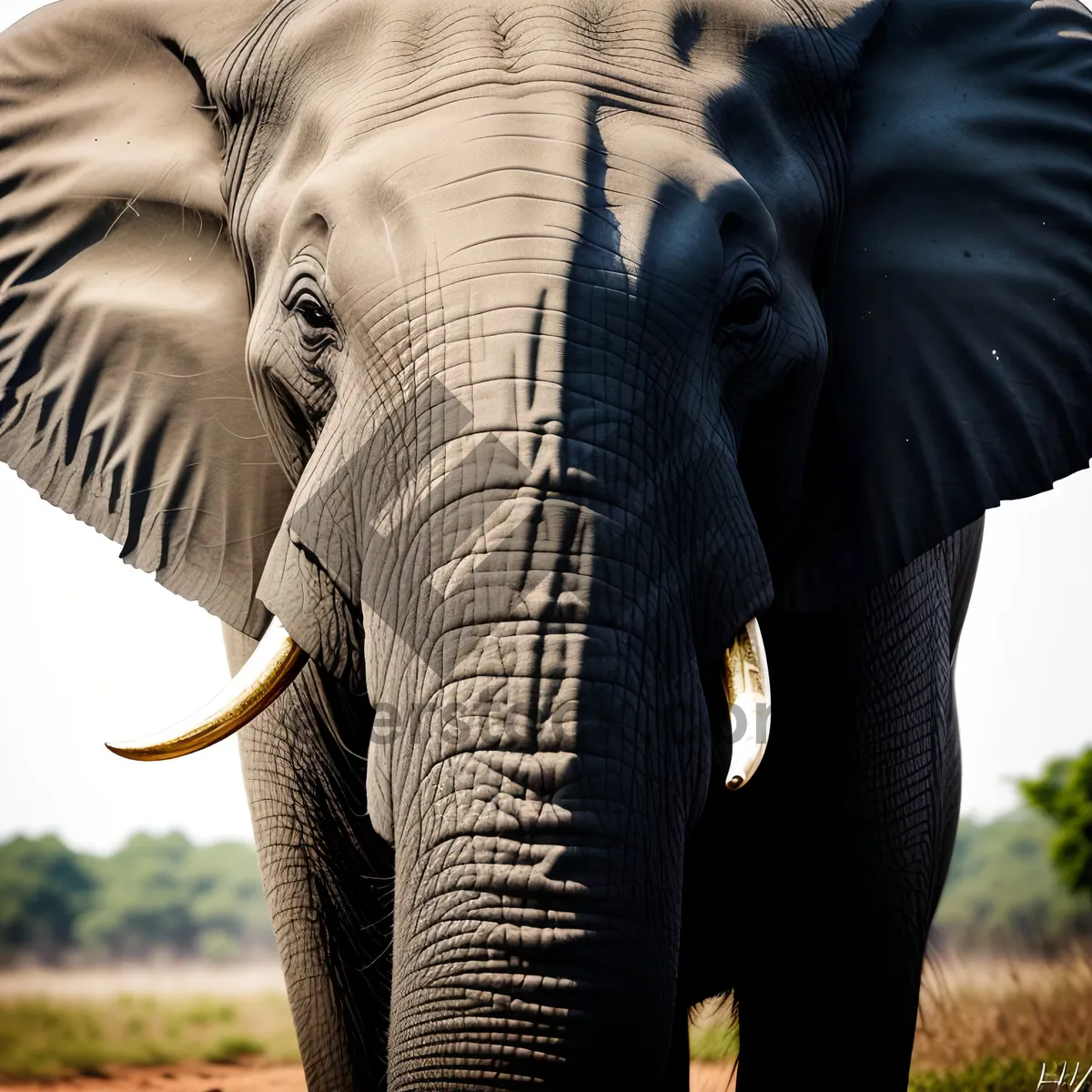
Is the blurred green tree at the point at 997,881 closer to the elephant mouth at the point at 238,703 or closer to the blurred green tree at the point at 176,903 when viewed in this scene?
the blurred green tree at the point at 176,903

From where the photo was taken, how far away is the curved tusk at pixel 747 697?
2809 mm

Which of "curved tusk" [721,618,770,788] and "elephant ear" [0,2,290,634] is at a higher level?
"elephant ear" [0,2,290,634]

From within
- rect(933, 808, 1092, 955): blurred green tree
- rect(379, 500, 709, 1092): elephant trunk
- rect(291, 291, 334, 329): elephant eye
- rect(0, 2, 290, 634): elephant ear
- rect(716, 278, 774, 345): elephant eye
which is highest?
rect(933, 808, 1092, 955): blurred green tree

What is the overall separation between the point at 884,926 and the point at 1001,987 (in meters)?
6.00

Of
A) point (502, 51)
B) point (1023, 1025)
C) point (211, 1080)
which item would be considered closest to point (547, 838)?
point (502, 51)

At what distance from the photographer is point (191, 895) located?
36.8 m

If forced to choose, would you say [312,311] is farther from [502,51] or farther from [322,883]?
[322,883]

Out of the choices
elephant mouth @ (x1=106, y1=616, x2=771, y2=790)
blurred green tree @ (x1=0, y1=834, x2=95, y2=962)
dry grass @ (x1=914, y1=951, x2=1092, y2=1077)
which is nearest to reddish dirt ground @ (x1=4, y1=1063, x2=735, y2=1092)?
dry grass @ (x1=914, y1=951, x2=1092, y2=1077)

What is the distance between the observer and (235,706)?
314 cm

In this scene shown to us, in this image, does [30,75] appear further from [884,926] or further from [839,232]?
[884,926]

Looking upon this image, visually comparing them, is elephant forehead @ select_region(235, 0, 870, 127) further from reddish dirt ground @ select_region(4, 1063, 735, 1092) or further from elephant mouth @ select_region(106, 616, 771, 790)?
reddish dirt ground @ select_region(4, 1063, 735, 1092)

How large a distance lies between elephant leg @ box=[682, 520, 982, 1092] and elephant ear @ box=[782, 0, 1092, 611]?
0.24 metres

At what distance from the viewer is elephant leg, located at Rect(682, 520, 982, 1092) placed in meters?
3.70

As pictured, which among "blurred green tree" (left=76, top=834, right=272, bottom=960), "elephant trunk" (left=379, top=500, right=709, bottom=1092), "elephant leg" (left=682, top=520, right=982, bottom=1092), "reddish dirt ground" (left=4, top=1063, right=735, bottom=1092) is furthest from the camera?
"blurred green tree" (left=76, top=834, right=272, bottom=960)
